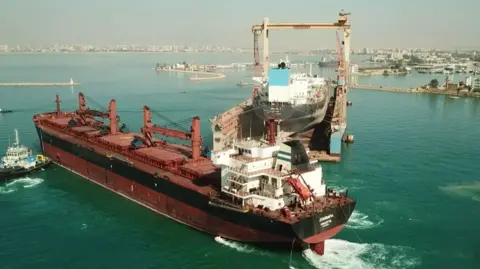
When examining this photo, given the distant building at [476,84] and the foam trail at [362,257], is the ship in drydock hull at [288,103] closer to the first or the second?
the foam trail at [362,257]

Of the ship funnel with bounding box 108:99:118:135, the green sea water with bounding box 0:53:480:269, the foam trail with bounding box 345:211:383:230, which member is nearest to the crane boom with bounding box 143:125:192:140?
the green sea water with bounding box 0:53:480:269

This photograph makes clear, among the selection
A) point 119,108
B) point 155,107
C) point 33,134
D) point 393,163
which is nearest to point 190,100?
point 155,107

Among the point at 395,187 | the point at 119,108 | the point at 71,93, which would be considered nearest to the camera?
the point at 395,187

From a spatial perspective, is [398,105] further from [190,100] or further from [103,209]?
[103,209]

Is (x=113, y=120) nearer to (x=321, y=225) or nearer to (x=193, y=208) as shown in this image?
(x=193, y=208)

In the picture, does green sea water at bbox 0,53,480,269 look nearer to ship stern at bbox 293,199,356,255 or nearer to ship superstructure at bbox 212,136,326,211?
ship stern at bbox 293,199,356,255

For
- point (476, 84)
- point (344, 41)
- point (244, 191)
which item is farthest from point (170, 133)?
point (476, 84)

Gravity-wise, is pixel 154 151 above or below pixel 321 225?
above
